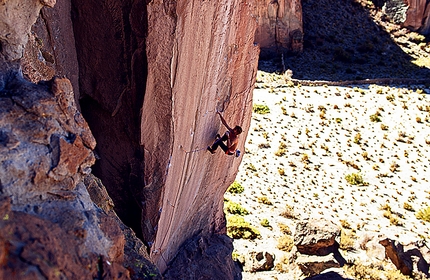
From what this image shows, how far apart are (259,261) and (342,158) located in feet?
29.9

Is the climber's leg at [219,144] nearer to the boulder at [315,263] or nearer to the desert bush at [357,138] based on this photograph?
the boulder at [315,263]

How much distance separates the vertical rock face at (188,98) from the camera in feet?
23.1

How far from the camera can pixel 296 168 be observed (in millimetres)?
19891

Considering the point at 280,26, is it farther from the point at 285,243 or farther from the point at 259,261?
the point at 259,261

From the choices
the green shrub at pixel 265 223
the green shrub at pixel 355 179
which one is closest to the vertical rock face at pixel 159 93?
the green shrub at pixel 265 223

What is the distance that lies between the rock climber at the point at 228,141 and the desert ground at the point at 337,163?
585cm

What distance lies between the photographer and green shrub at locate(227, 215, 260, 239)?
597 inches

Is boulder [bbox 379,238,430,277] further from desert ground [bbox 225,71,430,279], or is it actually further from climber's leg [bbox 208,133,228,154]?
climber's leg [bbox 208,133,228,154]

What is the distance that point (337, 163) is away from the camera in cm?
2066

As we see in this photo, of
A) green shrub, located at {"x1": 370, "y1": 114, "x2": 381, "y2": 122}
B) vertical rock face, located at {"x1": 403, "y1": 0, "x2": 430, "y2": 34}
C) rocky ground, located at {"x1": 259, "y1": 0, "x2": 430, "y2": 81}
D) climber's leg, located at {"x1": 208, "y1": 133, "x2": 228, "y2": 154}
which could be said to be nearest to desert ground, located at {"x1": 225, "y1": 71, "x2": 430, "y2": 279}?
green shrub, located at {"x1": 370, "y1": 114, "x2": 381, "y2": 122}

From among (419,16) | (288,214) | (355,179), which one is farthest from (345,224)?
(419,16)

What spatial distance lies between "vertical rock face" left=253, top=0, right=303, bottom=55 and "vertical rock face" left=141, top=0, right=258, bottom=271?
84.1 feet

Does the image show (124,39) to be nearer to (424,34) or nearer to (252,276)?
(252,276)

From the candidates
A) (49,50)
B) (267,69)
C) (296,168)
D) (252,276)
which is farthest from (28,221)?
(267,69)
